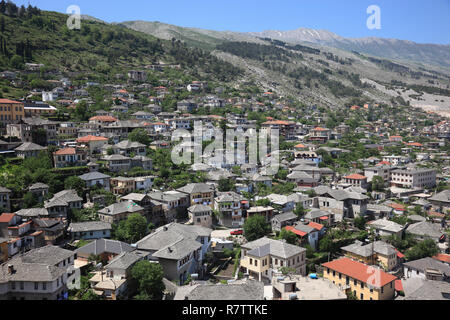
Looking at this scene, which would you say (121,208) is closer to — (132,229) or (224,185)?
(132,229)

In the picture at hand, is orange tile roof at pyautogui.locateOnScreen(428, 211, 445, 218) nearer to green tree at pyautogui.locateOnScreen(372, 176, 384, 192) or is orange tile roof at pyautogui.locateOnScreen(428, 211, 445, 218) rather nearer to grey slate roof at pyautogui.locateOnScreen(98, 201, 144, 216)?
green tree at pyautogui.locateOnScreen(372, 176, 384, 192)

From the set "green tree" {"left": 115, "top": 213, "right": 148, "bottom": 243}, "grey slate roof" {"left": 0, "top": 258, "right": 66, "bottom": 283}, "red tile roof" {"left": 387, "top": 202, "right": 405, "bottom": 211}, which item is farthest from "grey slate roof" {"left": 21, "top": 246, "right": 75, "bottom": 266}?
"red tile roof" {"left": 387, "top": 202, "right": 405, "bottom": 211}

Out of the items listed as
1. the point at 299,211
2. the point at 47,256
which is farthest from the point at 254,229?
the point at 47,256

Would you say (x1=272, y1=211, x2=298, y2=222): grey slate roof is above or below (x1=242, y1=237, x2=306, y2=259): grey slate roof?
above

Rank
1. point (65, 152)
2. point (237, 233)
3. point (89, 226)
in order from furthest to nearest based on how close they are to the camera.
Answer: point (65, 152) < point (237, 233) < point (89, 226)

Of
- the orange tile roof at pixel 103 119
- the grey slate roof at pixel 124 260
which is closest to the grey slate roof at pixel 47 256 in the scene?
the grey slate roof at pixel 124 260
